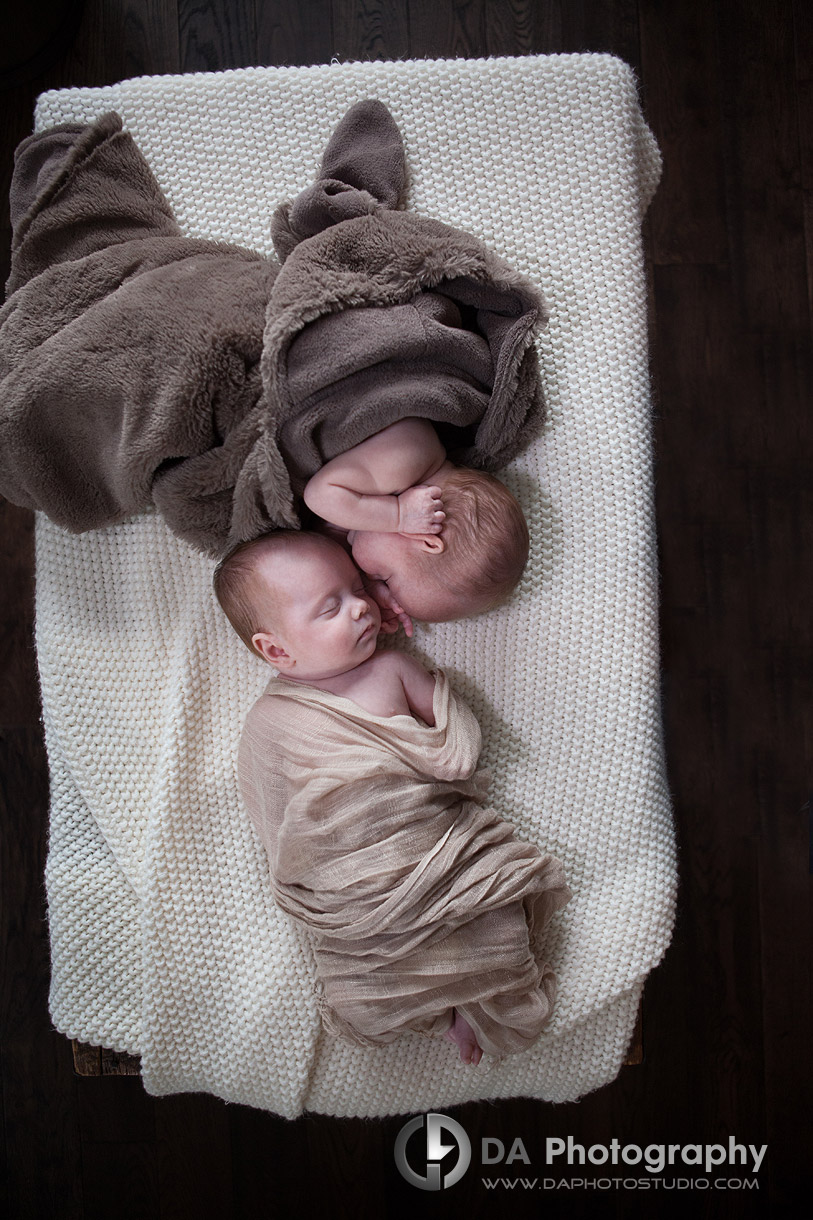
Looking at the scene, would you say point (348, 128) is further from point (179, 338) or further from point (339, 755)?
point (339, 755)

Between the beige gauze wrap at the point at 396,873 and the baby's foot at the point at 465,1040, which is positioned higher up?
the beige gauze wrap at the point at 396,873

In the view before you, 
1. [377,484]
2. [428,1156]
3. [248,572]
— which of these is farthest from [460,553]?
[428,1156]

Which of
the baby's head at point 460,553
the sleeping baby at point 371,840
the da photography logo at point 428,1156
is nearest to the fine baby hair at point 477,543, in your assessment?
the baby's head at point 460,553

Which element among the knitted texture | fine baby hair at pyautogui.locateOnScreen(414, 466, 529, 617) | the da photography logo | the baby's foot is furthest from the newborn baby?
the da photography logo

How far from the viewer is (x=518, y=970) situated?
1028 millimetres

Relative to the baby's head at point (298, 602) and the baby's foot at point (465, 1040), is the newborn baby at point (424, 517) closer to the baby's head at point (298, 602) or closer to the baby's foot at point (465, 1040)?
the baby's head at point (298, 602)

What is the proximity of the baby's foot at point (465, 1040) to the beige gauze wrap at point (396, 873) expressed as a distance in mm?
15

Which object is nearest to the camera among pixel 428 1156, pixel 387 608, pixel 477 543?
pixel 477 543

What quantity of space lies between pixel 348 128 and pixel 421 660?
27.1 inches

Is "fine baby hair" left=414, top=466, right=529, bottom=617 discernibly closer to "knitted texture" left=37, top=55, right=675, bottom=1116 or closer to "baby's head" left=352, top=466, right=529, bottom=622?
"baby's head" left=352, top=466, right=529, bottom=622

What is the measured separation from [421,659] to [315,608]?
0.21 meters

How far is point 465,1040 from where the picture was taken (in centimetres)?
106

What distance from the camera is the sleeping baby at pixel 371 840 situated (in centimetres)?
100

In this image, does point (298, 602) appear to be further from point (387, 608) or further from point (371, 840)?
point (371, 840)
